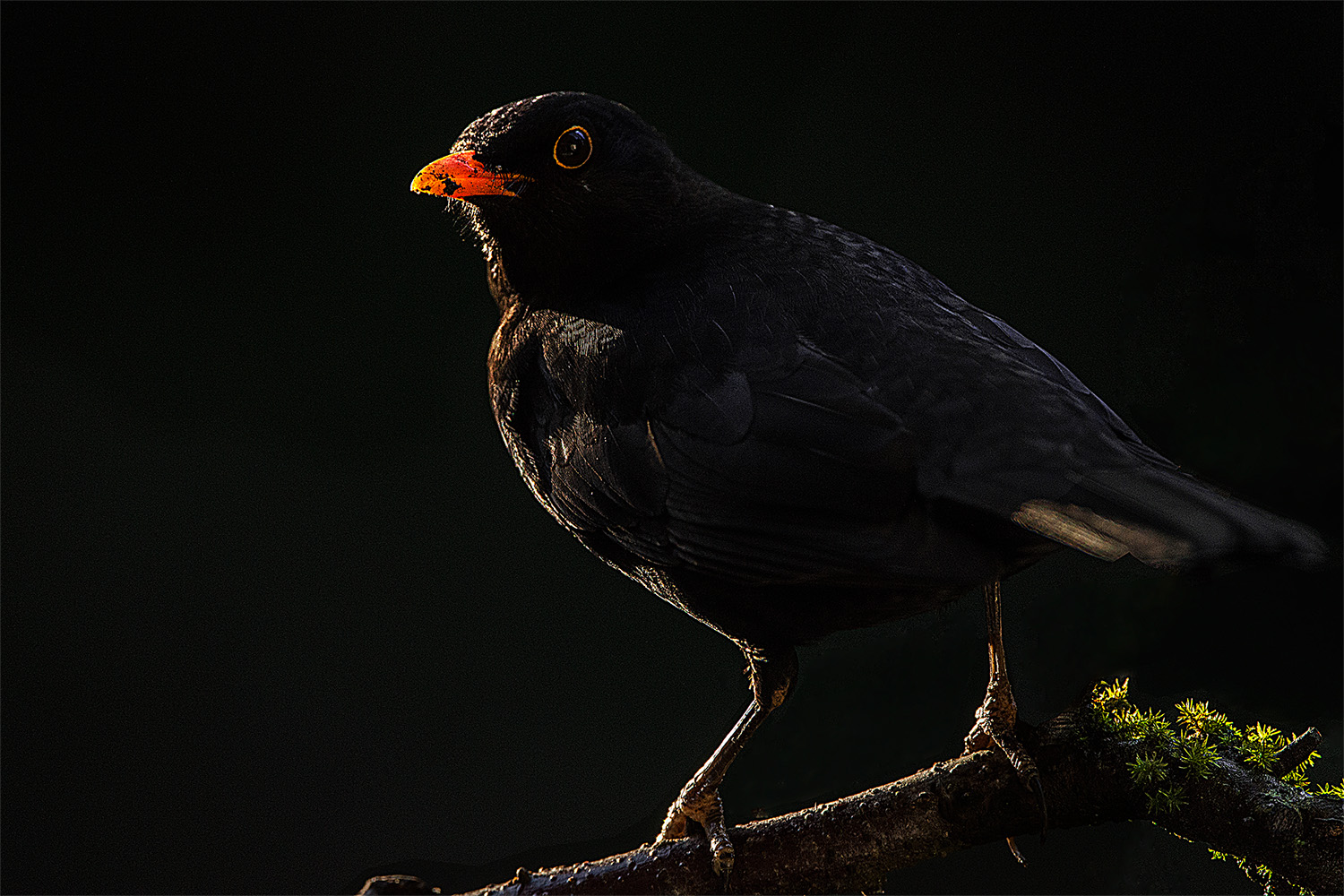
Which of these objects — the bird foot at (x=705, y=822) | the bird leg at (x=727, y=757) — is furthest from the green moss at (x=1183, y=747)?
the bird foot at (x=705, y=822)

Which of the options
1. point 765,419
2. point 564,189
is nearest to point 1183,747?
point 765,419

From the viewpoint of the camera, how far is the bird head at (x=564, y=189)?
6.41ft

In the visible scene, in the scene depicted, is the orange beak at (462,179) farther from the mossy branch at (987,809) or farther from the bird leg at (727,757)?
the mossy branch at (987,809)

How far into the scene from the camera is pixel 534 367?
202 cm

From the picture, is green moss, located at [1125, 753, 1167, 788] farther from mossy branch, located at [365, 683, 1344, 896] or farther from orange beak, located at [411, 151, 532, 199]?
orange beak, located at [411, 151, 532, 199]

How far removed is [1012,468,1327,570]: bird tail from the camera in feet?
4.19

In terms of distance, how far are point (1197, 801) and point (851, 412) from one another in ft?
2.99

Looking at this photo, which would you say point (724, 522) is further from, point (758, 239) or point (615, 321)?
point (758, 239)

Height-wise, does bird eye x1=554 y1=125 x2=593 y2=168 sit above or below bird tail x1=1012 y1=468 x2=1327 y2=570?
above

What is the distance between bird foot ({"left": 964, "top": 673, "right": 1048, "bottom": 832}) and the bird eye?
4.14 ft

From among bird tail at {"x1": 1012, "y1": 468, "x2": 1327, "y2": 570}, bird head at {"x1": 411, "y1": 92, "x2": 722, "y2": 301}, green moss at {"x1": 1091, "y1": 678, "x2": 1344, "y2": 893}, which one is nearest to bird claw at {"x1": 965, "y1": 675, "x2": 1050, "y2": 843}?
green moss at {"x1": 1091, "y1": 678, "x2": 1344, "y2": 893}

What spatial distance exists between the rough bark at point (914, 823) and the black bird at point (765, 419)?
58 millimetres

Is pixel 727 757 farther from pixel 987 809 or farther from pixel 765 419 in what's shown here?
pixel 765 419

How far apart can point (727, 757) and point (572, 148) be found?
120cm
